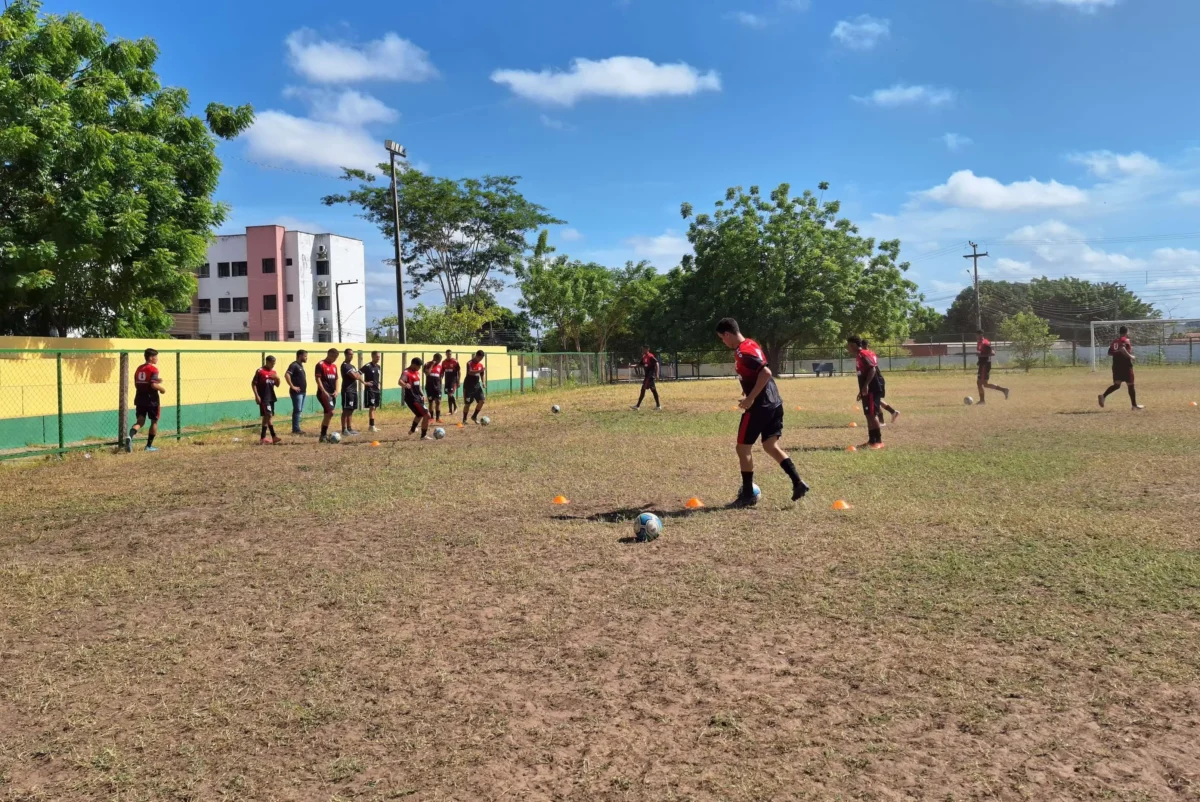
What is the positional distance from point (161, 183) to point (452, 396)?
26.7 feet

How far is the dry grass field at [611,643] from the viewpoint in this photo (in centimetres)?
319

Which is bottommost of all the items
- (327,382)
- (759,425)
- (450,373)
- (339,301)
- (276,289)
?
(759,425)

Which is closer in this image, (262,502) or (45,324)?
(262,502)

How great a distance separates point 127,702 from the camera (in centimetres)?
390

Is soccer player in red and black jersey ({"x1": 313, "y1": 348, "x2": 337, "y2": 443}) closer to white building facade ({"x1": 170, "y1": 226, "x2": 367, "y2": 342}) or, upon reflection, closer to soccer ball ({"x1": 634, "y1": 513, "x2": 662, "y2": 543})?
soccer ball ({"x1": 634, "y1": 513, "x2": 662, "y2": 543})

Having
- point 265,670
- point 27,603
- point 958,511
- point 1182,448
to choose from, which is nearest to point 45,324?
point 27,603

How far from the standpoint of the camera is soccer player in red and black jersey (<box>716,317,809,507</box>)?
25.7 ft

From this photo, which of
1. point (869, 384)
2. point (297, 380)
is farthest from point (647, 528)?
point (297, 380)

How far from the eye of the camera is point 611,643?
4.57 meters

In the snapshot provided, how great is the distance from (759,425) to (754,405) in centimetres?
20

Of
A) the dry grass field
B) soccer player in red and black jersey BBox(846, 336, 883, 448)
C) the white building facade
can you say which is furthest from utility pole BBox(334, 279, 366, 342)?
soccer player in red and black jersey BBox(846, 336, 883, 448)

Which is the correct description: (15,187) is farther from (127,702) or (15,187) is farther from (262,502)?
(127,702)

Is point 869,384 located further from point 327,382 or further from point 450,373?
point 450,373

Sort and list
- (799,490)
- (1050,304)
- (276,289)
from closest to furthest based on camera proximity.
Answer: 1. (799,490)
2. (276,289)
3. (1050,304)
